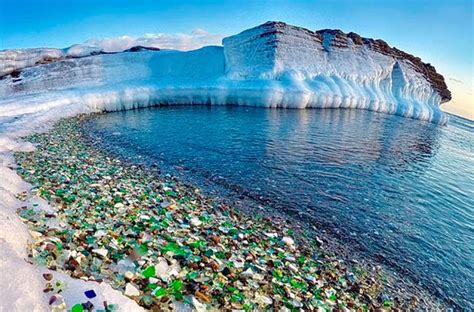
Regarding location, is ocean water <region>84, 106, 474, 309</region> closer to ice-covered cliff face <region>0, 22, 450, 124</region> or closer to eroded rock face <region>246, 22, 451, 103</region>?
ice-covered cliff face <region>0, 22, 450, 124</region>

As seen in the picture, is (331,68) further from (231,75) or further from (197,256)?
(197,256)

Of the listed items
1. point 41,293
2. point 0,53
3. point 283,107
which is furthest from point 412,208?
point 0,53

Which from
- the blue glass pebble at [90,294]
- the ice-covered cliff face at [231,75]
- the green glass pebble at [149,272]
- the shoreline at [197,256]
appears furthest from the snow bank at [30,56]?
the blue glass pebble at [90,294]

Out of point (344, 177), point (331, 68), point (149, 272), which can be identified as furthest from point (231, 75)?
point (149, 272)

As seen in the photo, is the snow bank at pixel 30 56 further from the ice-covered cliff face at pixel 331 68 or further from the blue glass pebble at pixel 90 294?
the blue glass pebble at pixel 90 294

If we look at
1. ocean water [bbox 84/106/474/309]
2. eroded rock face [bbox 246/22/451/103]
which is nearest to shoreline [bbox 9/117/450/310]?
ocean water [bbox 84/106/474/309]
